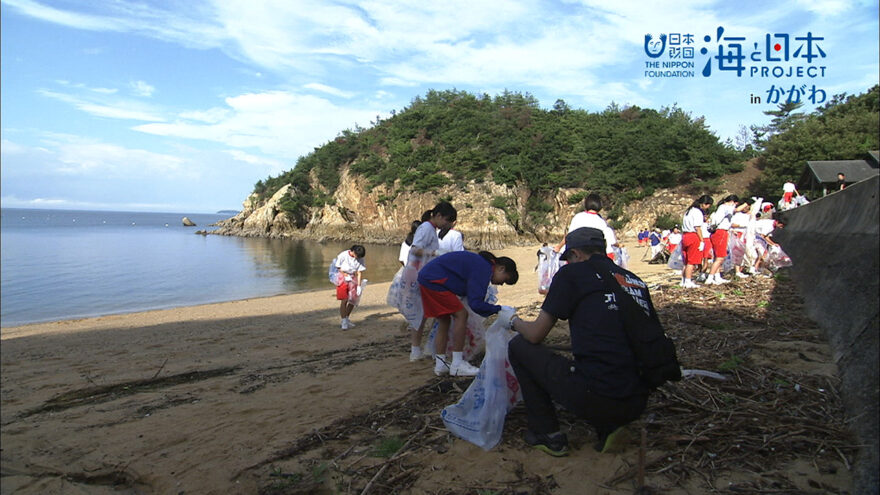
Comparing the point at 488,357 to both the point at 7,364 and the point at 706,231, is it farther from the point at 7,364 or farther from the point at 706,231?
the point at 7,364

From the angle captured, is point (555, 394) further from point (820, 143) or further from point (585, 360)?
point (820, 143)

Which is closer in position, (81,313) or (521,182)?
(81,313)

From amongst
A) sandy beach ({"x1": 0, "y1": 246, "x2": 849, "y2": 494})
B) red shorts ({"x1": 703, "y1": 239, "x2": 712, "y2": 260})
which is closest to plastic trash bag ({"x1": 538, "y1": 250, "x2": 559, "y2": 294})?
sandy beach ({"x1": 0, "y1": 246, "x2": 849, "y2": 494})

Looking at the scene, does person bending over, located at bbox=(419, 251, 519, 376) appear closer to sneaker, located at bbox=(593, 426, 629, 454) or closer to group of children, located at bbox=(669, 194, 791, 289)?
sneaker, located at bbox=(593, 426, 629, 454)

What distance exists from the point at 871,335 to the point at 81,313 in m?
19.9

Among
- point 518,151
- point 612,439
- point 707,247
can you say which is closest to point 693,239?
point 707,247

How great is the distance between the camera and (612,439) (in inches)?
107

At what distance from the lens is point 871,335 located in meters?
2.97

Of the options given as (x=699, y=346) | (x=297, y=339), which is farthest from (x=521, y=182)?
(x=699, y=346)

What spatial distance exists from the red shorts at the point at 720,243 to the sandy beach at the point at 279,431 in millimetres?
1122

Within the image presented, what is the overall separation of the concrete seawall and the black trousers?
1016mm

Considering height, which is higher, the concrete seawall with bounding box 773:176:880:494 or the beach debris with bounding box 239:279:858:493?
the concrete seawall with bounding box 773:176:880:494

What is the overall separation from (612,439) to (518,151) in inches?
1623

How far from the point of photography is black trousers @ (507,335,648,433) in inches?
104
